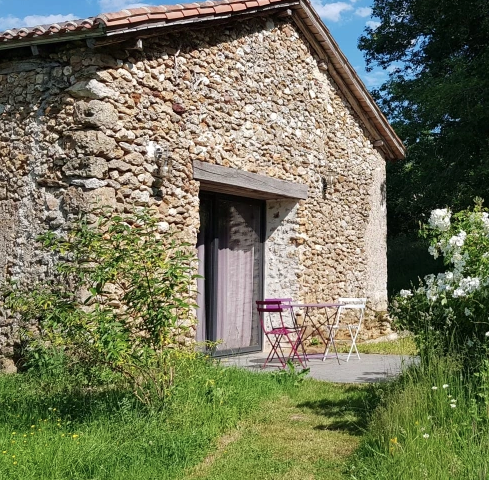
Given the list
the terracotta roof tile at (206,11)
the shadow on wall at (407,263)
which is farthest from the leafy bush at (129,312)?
the shadow on wall at (407,263)

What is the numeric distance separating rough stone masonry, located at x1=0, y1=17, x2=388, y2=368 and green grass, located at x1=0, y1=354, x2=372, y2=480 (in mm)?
1905

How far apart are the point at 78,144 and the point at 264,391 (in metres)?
3.02

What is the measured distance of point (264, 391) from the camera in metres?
6.17

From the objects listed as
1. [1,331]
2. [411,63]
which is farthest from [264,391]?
[411,63]

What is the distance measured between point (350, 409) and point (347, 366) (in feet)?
7.56

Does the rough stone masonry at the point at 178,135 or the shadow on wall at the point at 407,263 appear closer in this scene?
the rough stone masonry at the point at 178,135

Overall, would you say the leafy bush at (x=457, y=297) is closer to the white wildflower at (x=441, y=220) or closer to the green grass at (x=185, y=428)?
the white wildflower at (x=441, y=220)

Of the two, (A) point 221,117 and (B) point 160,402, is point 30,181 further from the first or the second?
(B) point 160,402

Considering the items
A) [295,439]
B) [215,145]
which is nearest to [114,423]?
[295,439]

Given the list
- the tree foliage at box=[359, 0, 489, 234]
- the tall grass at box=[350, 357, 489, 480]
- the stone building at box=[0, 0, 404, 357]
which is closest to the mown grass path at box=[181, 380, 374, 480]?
the tall grass at box=[350, 357, 489, 480]

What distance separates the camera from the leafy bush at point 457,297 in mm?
5117

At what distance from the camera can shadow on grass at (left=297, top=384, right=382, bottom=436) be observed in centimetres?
521

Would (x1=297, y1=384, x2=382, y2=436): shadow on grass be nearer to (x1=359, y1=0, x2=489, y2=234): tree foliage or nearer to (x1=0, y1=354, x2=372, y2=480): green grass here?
(x1=0, y1=354, x2=372, y2=480): green grass

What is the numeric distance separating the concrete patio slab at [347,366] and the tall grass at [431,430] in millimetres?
1618
